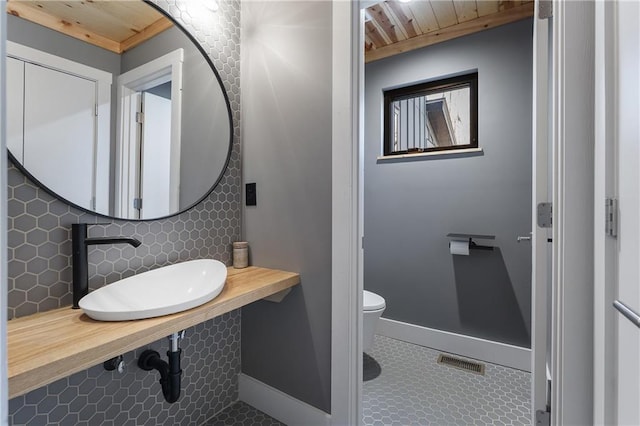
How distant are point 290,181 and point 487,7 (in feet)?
5.98

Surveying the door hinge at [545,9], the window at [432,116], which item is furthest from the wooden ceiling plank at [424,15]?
the door hinge at [545,9]

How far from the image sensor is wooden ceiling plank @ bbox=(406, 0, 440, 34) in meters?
1.99

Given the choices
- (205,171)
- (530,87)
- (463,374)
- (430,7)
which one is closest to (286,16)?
(205,171)

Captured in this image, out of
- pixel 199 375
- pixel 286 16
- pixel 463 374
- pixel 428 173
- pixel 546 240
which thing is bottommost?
pixel 463 374

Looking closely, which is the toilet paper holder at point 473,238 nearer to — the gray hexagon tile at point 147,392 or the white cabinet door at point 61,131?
the gray hexagon tile at point 147,392

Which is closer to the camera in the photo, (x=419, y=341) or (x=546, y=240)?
(x=546, y=240)

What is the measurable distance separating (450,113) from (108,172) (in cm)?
231

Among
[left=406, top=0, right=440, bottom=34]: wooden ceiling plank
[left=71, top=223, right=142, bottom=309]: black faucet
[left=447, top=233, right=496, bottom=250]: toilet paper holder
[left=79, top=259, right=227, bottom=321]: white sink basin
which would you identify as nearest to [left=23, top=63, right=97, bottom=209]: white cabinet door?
[left=71, top=223, right=142, bottom=309]: black faucet

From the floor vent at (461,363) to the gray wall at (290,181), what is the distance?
1.11 metres

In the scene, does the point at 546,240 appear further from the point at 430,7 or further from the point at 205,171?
the point at 430,7

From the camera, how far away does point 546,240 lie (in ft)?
3.75

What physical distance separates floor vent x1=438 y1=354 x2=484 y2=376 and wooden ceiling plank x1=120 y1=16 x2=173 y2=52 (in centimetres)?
252

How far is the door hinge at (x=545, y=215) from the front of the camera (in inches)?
43.9

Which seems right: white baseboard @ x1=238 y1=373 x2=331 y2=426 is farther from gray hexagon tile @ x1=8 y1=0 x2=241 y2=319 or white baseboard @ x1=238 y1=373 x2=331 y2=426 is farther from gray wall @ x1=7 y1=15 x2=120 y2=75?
gray wall @ x1=7 y1=15 x2=120 y2=75
